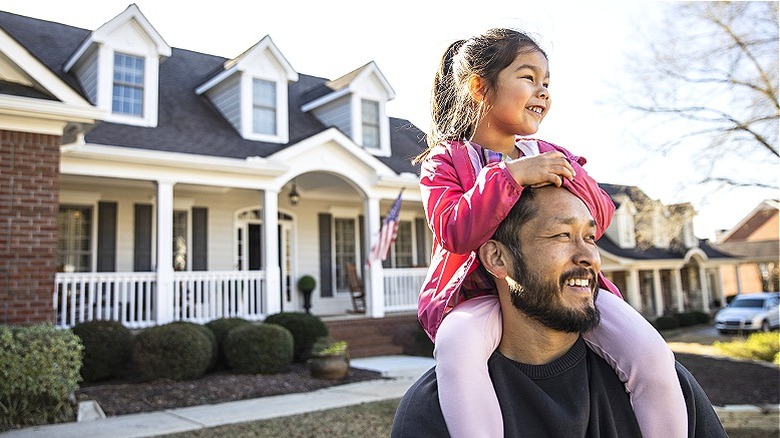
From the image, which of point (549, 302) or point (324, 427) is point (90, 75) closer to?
point (324, 427)

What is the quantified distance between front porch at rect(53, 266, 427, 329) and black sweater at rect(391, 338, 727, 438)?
8542 millimetres

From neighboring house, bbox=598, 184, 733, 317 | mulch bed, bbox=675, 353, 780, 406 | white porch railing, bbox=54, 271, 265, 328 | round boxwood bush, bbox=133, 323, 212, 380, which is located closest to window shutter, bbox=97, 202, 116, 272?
white porch railing, bbox=54, 271, 265, 328

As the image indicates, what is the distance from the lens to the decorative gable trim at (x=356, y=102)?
1465cm

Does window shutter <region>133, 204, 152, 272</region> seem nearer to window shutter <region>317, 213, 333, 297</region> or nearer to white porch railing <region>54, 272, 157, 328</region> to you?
white porch railing <region>54, 272, 157, 328</region>

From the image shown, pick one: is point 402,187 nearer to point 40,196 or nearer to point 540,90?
point 40,196

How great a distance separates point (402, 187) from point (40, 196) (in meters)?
7.45

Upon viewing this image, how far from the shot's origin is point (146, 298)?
10.3 metres

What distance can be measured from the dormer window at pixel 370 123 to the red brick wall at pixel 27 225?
8271 mm

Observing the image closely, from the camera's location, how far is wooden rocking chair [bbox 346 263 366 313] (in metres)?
14.5

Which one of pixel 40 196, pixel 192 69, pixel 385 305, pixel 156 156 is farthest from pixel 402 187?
pixel 40 196

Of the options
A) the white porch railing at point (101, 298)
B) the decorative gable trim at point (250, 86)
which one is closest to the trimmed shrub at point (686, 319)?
the decorative gable trim at point (250, 86)

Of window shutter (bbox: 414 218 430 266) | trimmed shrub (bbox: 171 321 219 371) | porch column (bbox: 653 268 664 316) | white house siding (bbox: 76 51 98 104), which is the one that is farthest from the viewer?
porch column (bbox: 653 268 664 316)

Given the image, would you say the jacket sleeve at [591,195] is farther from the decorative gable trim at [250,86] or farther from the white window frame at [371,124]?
the white window frame at [371,124]

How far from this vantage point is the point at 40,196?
25.8 ft
